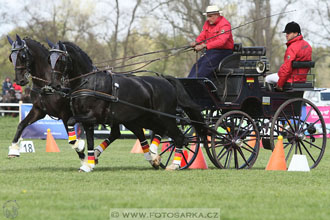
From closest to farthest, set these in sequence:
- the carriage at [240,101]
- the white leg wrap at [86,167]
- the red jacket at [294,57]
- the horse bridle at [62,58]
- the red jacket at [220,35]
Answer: the horse bridle at [62,58] < the white leg wrap at [86,167] < the red jacket at [220,35] < the carriage at [240,101] < the red jacket at [294,57]

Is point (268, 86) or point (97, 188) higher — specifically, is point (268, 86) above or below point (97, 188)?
above


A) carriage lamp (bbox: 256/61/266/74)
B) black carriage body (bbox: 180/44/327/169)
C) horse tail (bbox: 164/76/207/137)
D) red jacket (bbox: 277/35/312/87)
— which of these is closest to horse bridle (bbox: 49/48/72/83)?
horse tail (bbox: 164/76/207/137)

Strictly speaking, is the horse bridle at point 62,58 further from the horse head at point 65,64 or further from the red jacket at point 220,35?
the red jacket at point 220,35

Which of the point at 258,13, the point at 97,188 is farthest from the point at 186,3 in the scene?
the point at 97,188

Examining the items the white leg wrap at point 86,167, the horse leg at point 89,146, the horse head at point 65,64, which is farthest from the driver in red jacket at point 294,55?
the white leg wrap at point 86,167

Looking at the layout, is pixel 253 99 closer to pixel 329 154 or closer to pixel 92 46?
pixel 329 154

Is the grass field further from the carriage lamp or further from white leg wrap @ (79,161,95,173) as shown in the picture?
the carriage lamp

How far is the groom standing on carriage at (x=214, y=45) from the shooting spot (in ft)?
36.6

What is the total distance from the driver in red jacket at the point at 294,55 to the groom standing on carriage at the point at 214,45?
3.09 ft

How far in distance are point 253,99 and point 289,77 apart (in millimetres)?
726

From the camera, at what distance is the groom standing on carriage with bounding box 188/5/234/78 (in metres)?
11.2

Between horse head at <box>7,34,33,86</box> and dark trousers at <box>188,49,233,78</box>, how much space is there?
2.78 meters

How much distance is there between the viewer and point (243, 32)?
40969mm

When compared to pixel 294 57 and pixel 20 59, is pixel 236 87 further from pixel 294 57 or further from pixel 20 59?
pixel 20 59
